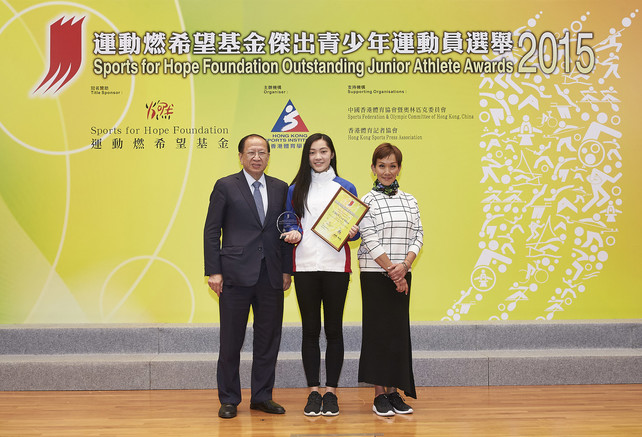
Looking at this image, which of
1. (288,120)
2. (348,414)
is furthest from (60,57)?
(348,414)

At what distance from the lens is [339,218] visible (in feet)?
11.1

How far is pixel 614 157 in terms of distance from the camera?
5.17m

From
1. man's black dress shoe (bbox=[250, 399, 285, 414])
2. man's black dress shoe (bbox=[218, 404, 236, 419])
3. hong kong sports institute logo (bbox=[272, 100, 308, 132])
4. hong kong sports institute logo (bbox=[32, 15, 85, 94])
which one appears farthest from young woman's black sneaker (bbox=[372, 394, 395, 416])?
hong kong sports institute logo (bbox=[32, 15, 85, 94])

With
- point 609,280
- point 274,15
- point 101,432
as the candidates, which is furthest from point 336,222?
point 609,280

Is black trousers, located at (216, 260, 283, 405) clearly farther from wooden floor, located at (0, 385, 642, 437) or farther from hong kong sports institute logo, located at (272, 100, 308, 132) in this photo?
hong kong sports institute logo, located at (272, 100, 308, 132)

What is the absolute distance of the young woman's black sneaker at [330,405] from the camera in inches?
137

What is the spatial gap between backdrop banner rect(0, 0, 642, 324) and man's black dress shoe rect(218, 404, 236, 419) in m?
1.56

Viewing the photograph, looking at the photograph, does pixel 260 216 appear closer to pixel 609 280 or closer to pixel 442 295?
pixel 442 295

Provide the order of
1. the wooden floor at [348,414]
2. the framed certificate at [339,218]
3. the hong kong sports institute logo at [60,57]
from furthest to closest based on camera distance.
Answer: the hong kong sports institute logo at [60,57], the framed certificate at [339,218], the wooden floor at [348,414]

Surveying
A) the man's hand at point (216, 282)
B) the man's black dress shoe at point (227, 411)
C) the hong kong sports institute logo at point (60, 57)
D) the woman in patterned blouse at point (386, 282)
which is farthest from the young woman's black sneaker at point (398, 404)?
the hong kong sports institute logo at point (60, 57)

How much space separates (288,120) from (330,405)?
8.07ft

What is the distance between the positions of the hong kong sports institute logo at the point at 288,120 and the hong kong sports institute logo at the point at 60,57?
1.69 metres

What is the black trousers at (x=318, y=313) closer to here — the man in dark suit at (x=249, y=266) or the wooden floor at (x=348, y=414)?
the man in dark suit at (x=249, y=266)

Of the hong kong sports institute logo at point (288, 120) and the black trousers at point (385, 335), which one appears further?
the hong kong sports institute logo at point (288, 120)
